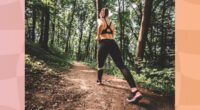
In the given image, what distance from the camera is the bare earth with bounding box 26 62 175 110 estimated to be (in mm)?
2676

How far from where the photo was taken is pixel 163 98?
2.83 m

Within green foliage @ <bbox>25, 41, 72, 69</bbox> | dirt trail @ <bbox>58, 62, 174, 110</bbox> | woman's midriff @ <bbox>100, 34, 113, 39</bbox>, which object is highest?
woman's midriff @ <bbox>100, 34, 113, 39</bbox>

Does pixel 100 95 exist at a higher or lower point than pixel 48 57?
lower

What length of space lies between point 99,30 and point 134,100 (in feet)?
2.31

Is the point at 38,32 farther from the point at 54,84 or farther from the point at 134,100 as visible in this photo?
the point at 134,100
